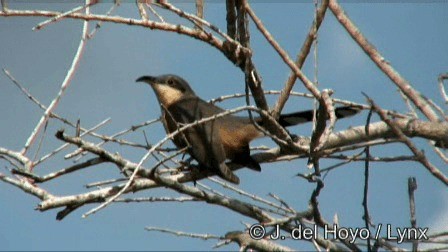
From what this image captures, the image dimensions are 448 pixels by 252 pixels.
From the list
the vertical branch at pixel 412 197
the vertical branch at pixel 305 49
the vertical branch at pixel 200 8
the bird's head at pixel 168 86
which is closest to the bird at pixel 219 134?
the bird's head at pixel 168 86

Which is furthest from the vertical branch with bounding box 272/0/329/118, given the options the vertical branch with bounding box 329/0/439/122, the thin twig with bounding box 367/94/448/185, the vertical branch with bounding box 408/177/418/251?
the vertical branch with bounding box 408/177/418/251

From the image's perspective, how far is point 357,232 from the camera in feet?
13.1

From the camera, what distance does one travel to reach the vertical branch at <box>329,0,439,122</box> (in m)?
3.84

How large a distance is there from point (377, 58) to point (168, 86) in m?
2.99

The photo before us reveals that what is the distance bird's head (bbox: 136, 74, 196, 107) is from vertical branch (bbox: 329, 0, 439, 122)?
2764 mm

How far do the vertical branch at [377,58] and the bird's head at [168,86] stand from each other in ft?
9.07

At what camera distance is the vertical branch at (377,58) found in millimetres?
3836

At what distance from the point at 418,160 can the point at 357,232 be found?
67cm

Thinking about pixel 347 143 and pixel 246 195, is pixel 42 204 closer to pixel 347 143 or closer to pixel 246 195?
pixel 246 195

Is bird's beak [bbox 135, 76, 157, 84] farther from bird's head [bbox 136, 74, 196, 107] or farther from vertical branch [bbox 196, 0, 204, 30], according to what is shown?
vertical branch [bbox 196, 0, 204, 30]

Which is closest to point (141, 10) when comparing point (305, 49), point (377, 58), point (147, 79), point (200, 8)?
point (200, 8)

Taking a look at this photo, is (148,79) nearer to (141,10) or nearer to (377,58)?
(141,10)

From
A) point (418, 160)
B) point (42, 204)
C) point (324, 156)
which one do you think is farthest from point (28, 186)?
point (418, 160)

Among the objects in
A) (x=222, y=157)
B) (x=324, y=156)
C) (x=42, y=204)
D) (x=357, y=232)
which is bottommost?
(x=42, y=204)
